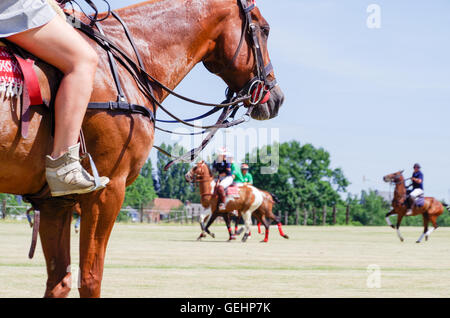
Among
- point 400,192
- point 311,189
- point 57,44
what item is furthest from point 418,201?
point 311,189

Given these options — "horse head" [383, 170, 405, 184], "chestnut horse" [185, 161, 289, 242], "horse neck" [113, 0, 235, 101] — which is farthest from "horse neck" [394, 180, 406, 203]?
"horse neck" [113, 0, 235, 101]

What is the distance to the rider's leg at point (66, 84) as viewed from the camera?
3.98 metres

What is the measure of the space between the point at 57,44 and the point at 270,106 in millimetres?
2356

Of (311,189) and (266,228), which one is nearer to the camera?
(266,228)

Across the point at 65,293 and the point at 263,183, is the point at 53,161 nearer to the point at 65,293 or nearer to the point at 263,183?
the point at 65,293

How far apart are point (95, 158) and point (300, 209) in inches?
3487

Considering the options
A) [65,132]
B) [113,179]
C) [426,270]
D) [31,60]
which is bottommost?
[426,270]

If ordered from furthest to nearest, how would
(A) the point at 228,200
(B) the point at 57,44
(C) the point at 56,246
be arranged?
(A) the point at 228,200
(C) the point at 56,246
(B) the point at 57,44

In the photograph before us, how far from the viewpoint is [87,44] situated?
419 cm

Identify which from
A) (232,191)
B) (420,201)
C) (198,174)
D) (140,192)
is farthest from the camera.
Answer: (140,192)

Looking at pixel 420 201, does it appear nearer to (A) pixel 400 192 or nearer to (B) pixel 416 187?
(B) pixel 416 187

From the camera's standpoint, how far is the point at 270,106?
585 cm

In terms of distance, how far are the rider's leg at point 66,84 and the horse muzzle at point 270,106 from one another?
2.09m
